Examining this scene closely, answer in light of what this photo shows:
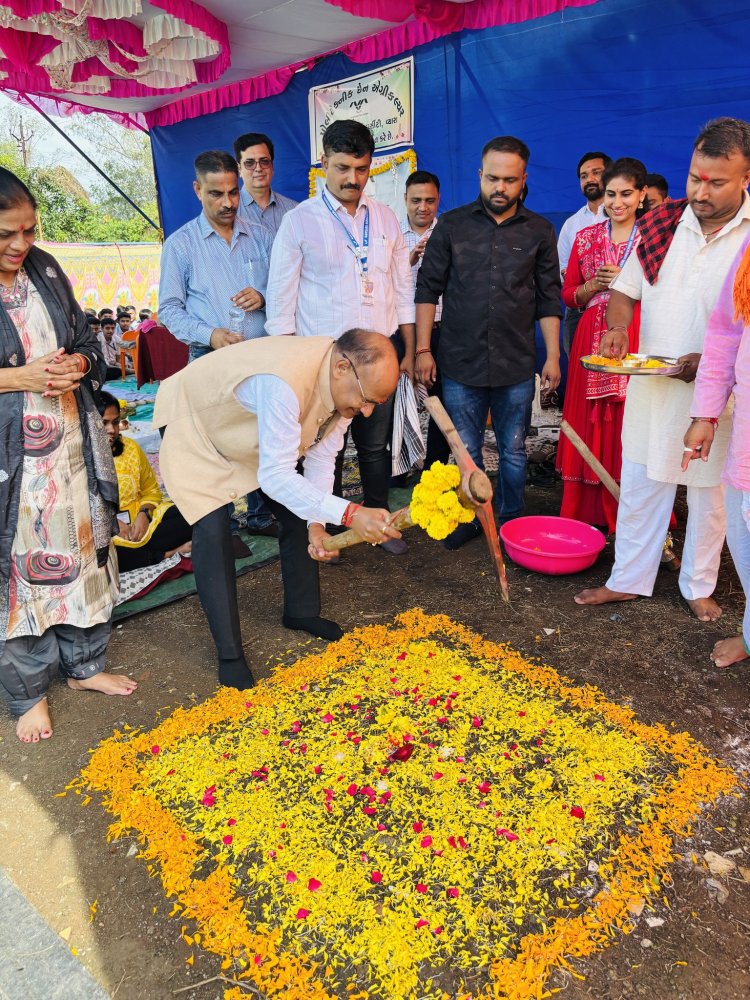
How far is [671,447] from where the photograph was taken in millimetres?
3188

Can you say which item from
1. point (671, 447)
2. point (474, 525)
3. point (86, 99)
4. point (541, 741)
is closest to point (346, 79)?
point (86, 99)

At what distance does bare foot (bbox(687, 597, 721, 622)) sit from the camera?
340 cm

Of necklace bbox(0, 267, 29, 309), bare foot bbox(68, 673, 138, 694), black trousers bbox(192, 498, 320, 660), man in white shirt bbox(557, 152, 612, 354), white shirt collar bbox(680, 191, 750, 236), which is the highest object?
man in white shirt bbox(557, 152, 612, 354)

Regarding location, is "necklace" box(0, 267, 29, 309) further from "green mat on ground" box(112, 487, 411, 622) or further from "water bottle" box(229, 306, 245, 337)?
"green mat on ground" box(112, 487, 411, 622)

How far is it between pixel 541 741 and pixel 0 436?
92.3 inches

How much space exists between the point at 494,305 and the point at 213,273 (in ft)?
5.53

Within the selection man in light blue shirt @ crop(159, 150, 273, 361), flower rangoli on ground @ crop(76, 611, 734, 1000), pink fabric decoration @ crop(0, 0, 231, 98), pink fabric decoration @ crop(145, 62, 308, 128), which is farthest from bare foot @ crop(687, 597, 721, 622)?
pink fabric decoration @ crop(145, 62, 308, 128)

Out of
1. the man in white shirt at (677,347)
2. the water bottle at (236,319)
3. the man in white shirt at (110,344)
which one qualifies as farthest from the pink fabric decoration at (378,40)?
the man in white shirt at (110,344)

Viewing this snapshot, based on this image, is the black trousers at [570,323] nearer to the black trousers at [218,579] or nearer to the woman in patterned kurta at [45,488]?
the black trousers at [218,579]

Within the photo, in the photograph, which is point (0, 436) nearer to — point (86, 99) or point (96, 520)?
point (96, 520)

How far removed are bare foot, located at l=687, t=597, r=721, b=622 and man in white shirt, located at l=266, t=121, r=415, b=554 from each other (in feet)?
6.58

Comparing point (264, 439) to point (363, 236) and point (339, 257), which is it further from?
point (363, 236)

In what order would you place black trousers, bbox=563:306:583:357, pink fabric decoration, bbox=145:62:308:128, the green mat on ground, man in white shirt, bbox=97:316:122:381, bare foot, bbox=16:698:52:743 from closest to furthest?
bare foot, bbox=16:698:52:743, the green mat on ground, black trousers, bbox=563:306:583:357, pink fabric decoration, bbox=145:62:308:128, man in white shirt, bbox=97:316:122:381

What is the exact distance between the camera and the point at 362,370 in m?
2.42
